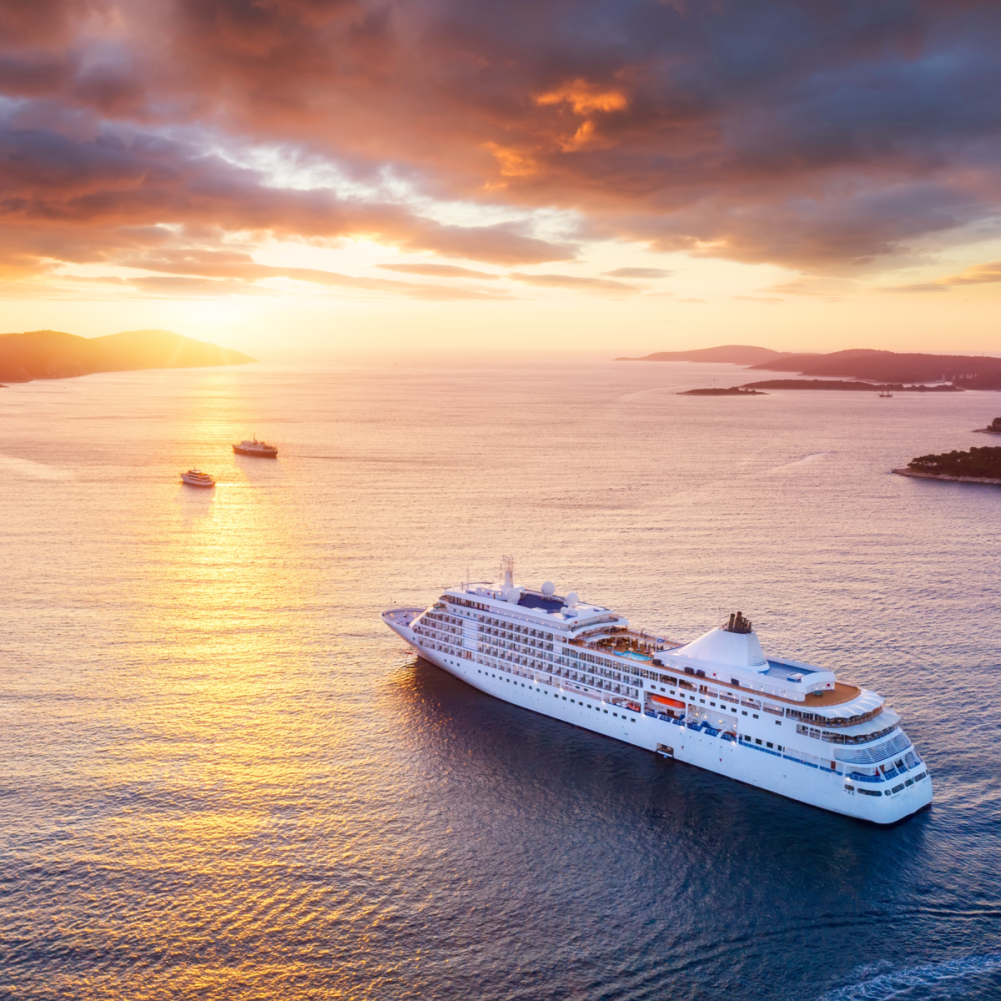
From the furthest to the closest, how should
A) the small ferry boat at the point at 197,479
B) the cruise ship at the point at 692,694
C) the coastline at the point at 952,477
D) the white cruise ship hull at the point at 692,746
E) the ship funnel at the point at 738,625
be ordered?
the coastline at the point at 952,477 < the small ferry boat at the point at 197,479 < the ship funnel at the point at 738,625 < the cruise ship at the point at 692,694 < the white cruise ship hull at the point at 692,746

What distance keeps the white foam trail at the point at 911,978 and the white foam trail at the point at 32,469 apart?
121925mm

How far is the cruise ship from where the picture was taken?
38562 mm

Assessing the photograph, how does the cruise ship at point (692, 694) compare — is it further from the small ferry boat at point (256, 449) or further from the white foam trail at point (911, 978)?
the small ferry boat at point (256, 449)

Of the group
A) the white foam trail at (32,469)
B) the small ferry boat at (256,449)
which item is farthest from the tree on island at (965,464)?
the white foam trail at (32,469)

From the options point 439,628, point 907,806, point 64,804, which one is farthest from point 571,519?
point 64,804

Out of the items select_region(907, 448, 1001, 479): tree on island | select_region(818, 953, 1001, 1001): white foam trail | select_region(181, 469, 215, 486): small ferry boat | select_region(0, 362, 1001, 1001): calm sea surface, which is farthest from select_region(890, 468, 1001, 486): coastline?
select_region(818, 953, 1001, 1001): white foam trail

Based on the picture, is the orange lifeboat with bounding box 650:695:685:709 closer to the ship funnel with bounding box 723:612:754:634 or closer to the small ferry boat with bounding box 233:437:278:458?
the ship funnel with bounding box 723:612:754:634

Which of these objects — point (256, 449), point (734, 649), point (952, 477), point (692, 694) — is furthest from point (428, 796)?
point (952, 477)

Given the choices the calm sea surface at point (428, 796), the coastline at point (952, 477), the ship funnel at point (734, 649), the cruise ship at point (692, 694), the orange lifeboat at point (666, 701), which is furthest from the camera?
the coastline at point (952, 477)

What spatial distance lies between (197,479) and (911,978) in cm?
11112

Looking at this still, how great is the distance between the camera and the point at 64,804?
37.7 metres

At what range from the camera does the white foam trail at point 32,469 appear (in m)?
121

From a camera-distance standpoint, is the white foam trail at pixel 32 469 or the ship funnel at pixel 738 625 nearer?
the ship funnel at pixel 738 625

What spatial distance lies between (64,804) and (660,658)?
31393mm
